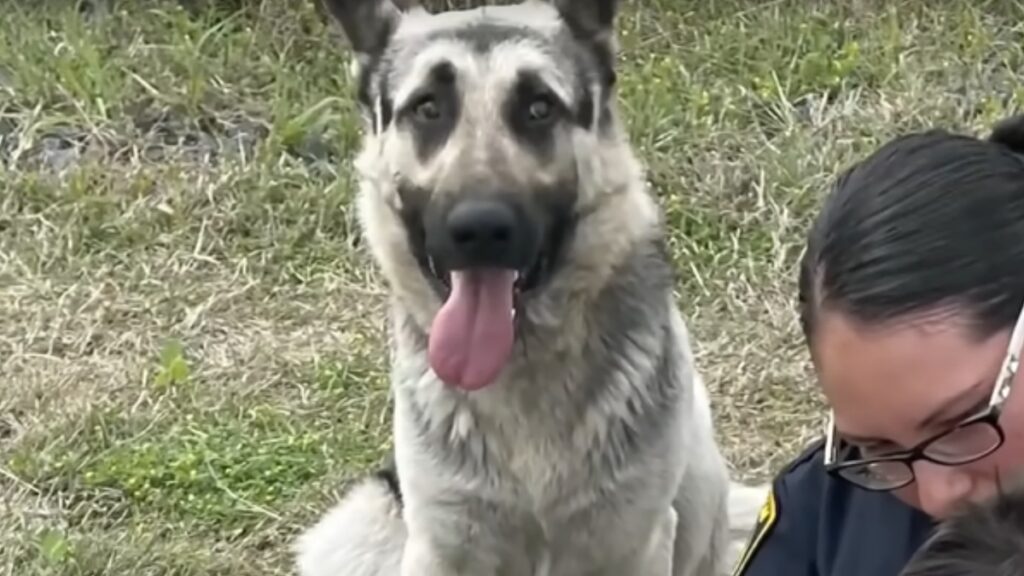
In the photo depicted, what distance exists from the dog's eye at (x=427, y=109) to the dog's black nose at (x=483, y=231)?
0.19m

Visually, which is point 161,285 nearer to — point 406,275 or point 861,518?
point 406,275

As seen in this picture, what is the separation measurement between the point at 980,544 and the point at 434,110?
63.7 inches

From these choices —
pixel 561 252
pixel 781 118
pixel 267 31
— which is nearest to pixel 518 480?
pixel 561 252

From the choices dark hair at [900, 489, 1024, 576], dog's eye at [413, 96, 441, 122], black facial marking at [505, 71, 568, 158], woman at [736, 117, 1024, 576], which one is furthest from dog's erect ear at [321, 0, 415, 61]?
dark hair at [900, 489, 1024, 576]

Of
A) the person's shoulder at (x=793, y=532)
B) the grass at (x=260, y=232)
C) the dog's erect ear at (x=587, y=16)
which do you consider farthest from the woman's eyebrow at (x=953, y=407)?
Answer: the grass at (x=260, y=232)

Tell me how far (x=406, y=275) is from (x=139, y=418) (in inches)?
45.3

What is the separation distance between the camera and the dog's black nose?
2.45 m

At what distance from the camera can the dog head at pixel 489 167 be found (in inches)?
98.7

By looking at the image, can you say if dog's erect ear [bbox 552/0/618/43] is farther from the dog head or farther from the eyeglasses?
the eyeglasses

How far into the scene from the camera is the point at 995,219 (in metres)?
1.42

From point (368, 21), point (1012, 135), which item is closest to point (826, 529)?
point (1012, 135)

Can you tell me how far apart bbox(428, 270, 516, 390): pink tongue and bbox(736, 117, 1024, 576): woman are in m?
1.06

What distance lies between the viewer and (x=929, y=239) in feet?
4.64

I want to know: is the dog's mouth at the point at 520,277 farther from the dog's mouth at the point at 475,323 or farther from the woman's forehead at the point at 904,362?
the woman's forehead at the point at 904,362
